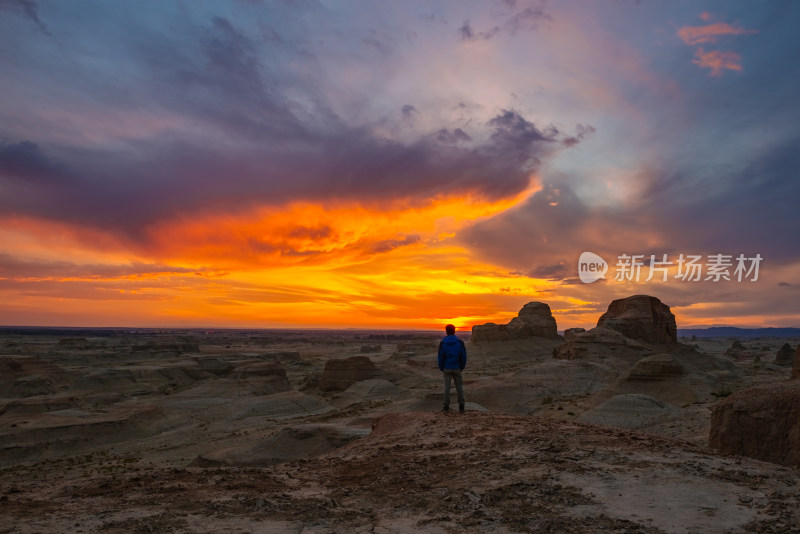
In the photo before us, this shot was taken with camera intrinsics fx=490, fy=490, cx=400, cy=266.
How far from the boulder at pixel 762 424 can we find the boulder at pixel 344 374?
42160mm

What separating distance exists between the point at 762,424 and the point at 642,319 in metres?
57.7

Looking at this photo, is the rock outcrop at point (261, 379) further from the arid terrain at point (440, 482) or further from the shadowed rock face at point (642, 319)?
the shadowed rock face at point (642, 319)

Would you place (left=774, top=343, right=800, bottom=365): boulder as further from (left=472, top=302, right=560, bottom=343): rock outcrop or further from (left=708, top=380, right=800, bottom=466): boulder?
(left=708, top=380, right=800, bottom=466): boulder

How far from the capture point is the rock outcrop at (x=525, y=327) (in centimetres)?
8506

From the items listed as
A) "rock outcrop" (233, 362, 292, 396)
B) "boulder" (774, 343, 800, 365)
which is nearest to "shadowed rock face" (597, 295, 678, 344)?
"boulder" (774, 343, 800, 365)

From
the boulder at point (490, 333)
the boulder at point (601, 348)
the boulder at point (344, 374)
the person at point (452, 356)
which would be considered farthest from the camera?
the boulder at point (490, 333)

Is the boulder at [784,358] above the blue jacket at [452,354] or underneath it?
underneath

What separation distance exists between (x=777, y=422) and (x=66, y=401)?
4653 cm

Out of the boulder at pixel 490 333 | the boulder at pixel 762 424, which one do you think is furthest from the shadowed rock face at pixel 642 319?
the boulder at pixel 762 424

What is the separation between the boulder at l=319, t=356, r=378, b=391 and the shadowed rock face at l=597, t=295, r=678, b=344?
32.1 metres

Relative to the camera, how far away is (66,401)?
39875 mm

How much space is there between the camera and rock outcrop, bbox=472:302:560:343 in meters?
85.1

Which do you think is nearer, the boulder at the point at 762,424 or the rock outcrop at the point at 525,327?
the boulder at the point at 762,424

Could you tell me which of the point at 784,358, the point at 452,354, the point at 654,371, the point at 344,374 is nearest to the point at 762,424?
the point at 452,354
